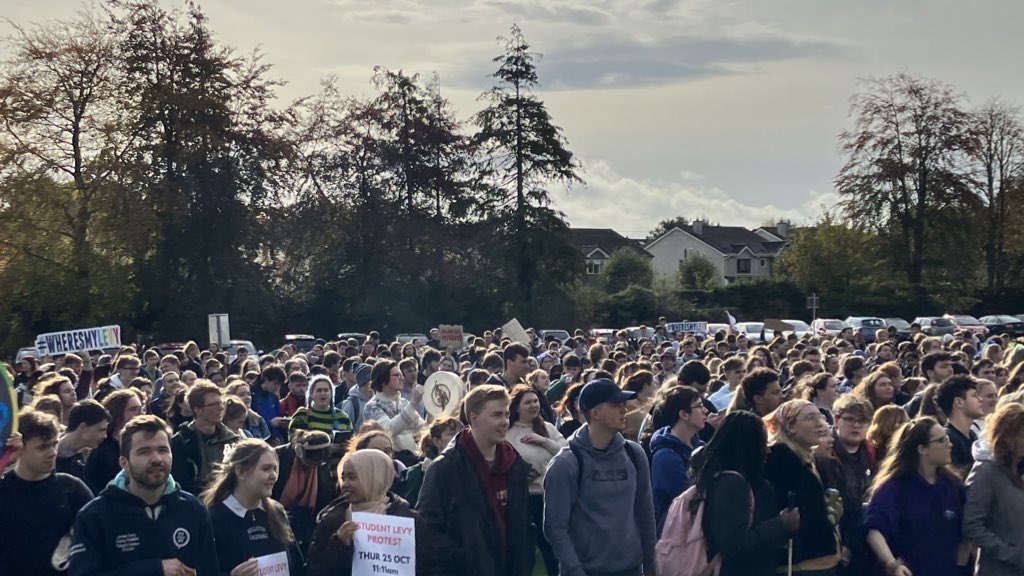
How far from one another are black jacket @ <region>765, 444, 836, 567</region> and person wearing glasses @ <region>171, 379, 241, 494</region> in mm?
4016

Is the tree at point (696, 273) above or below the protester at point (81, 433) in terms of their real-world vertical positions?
above

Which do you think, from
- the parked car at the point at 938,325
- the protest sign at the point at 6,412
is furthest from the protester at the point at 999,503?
the parked car at the point at 938,325

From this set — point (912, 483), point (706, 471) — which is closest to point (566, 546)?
Answer: point (706, 471)

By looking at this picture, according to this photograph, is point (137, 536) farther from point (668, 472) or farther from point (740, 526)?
point (668, 472)

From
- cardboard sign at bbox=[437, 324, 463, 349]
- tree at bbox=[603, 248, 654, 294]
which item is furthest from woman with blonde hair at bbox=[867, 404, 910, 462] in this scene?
tree at bbox=[603, 248, 654, 294]

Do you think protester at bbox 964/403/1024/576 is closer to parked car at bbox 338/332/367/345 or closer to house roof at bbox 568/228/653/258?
parked car at bbox 338/332/367/345

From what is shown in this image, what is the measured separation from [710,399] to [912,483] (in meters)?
4.34

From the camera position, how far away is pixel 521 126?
52938 millimetres

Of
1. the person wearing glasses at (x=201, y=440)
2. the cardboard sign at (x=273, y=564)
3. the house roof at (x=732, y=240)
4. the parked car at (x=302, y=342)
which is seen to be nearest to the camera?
the cardboard sign at (x=273, y=564)

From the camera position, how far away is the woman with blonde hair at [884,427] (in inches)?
299

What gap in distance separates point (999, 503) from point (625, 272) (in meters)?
73.0

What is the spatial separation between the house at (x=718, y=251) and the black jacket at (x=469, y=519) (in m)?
102

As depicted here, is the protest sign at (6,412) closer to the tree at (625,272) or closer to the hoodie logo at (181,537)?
the hoodie logo at (181,537)

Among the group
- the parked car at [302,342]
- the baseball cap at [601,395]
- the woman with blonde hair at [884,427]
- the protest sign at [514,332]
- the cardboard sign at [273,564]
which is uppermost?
the protest sign at [514,332]
